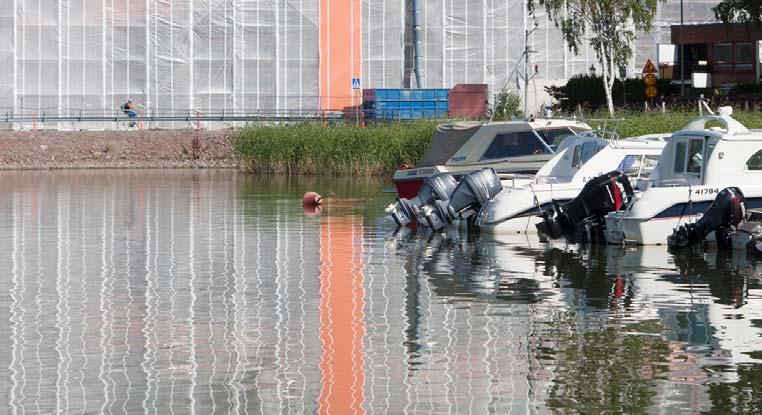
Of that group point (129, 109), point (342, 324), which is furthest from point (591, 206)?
point (129, 109)

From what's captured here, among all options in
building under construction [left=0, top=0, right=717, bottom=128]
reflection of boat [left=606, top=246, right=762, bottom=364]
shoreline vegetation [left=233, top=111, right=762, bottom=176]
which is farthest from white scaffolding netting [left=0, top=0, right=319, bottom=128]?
reflection of boat [left=606, top=246, right=762, bottom=364]

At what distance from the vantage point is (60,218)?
1480 inches

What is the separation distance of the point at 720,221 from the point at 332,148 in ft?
105

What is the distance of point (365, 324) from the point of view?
766 inches

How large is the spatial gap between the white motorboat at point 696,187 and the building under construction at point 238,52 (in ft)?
151

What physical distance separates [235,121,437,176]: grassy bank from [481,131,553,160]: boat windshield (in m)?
15.4

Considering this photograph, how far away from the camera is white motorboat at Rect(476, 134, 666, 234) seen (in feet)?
100

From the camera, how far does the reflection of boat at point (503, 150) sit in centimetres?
3766

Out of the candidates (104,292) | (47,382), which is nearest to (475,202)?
(104,292)

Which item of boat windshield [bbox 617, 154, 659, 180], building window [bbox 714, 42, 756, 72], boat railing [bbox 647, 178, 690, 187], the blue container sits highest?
building window [bbox 714, 42, 756, 72]

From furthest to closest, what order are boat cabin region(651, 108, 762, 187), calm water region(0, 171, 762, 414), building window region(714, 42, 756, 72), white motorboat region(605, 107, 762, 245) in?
building window region(714, 42, 756, 72) → boat cabin region(651, 108, 762, 187) → white motorboat region(605, 107, 762, 245) → calm water region(0, 171, 762, 414)

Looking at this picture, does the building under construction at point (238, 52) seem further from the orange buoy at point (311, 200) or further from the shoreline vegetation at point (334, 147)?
the orange buoy at point (311, 200)

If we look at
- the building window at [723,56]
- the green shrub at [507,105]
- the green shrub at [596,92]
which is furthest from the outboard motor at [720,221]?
the building window at [723,56]

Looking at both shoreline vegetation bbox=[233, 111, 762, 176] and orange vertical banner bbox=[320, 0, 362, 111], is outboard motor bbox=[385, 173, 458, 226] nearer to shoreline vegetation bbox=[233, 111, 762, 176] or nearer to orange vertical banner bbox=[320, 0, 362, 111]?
shoreline vegetation bbox=[233, 111, 762, 176]
